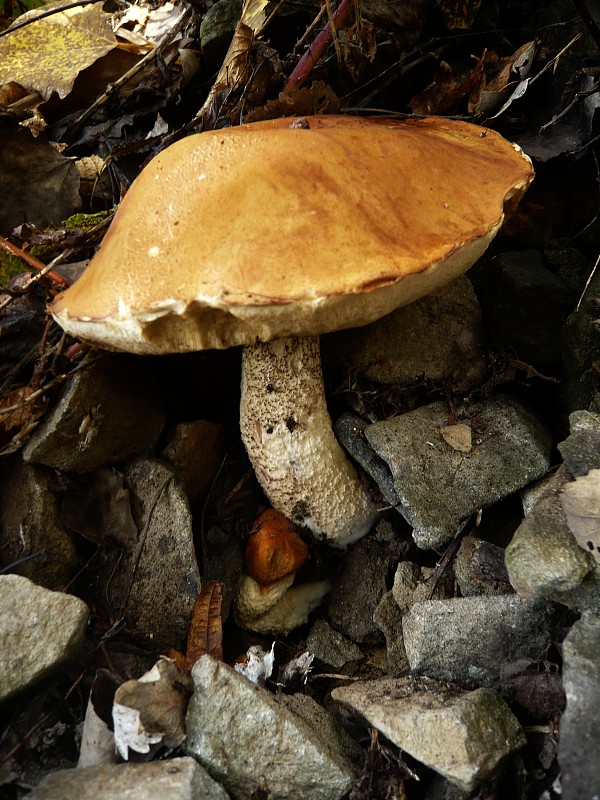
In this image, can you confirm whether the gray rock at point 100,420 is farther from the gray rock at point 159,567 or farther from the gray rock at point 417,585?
the gray rock at point 417,585

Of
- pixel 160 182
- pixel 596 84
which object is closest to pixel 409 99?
pixel 596 84

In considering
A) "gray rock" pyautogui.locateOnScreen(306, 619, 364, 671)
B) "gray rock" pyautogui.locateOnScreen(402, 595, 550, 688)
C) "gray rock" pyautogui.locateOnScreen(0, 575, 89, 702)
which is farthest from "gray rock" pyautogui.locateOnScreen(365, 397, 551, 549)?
"gray rock" pyautogui.locateOnScreen(0, 575, 89, 702)

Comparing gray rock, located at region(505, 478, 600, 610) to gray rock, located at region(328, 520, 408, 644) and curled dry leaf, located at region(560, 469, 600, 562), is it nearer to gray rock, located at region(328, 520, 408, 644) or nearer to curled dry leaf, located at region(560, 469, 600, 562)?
curled dry leaf, located at region(560, 469, 600, 562)

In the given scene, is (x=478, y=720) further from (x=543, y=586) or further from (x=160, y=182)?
(x=160, y=182)

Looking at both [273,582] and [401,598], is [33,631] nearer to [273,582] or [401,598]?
[273,582]

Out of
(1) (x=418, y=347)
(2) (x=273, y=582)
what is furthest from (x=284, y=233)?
(2) (x=273, y=582)

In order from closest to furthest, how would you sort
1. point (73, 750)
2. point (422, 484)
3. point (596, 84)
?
1. point (73, 750)
2. point (422, 484)
3. point (596, 84)
